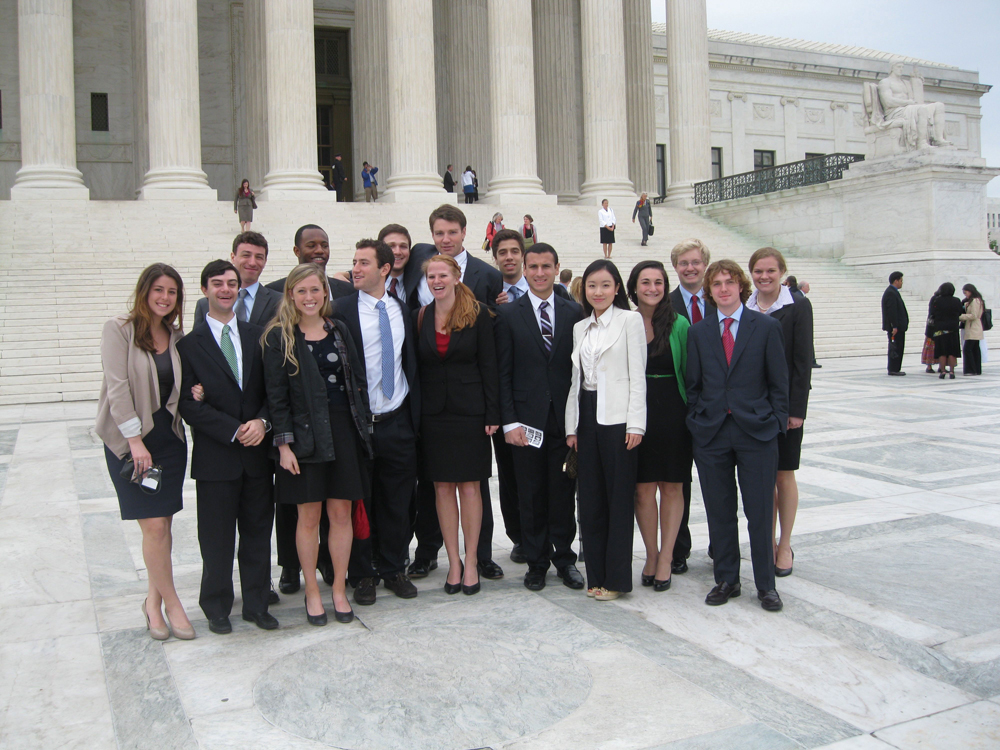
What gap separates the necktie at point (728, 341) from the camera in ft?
16.7

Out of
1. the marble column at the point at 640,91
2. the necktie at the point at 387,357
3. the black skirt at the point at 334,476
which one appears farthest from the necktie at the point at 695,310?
the marble column at the point at 640,91

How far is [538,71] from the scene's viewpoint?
33938 mm

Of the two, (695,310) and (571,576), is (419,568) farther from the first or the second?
(695,310)

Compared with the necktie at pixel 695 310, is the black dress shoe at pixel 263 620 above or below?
below

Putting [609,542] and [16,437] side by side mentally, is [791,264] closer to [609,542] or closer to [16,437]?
[16,437]

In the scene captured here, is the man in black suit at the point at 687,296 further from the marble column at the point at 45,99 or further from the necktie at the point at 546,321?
the marble column at the point at 45,99

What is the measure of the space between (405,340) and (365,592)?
1.41 meters

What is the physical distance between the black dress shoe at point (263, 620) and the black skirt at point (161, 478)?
676mm

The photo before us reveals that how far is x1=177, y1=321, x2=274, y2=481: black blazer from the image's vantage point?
15.2 ft

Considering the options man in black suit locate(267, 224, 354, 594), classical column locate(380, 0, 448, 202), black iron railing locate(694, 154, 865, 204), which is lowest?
man in black suit locate(267, 224, 354, 594)

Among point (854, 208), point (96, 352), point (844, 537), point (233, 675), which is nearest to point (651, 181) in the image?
Answer: point (854, 208)

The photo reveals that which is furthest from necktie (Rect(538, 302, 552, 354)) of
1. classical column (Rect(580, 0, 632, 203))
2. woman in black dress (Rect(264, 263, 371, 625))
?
classical column (Rect(580, 0, 632, 203))

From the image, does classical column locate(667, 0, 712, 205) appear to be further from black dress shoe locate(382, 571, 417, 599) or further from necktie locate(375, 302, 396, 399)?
black dress shoe locate(382, 571, 417, 599)

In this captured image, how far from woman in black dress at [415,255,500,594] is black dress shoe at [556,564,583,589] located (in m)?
0.52
